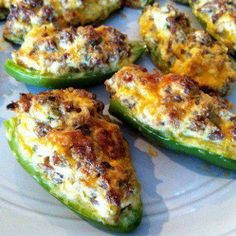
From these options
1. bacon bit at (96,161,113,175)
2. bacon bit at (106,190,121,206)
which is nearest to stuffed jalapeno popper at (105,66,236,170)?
bacon bit at (96,161,113,175)

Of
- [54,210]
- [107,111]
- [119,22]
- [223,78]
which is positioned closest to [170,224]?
[54,210]

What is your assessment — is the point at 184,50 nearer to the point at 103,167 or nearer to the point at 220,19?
the point at 220,19

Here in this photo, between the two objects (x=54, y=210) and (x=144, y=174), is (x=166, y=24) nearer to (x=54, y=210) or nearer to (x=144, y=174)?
(x=144, y=174)

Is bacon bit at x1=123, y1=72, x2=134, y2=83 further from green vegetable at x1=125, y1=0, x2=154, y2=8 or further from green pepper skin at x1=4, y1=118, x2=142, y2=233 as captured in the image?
green vegetable at x1=125, y1=0, x2=154, y2=8

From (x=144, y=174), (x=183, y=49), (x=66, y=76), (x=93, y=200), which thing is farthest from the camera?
(x=183, y=49)

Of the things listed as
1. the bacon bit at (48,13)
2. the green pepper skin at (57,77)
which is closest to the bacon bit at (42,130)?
the green pepper skin at (57,77)

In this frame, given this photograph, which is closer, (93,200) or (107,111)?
(93,200)
